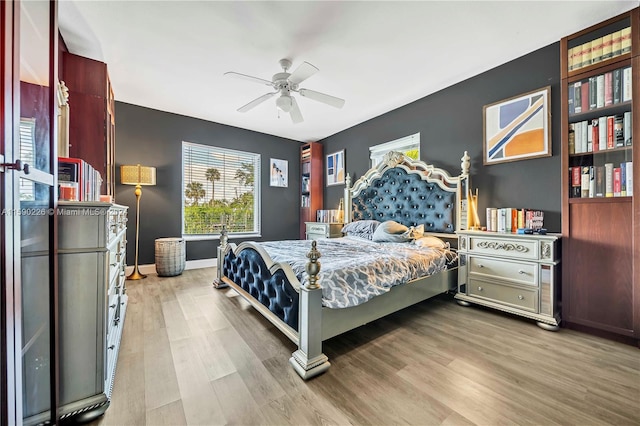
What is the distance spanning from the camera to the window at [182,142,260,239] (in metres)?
4.45

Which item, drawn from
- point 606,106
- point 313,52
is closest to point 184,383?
point 313,52

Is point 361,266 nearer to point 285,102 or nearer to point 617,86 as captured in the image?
point 285,102

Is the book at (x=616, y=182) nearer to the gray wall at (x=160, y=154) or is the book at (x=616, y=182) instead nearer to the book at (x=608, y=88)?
the book at (x=608, y=88)

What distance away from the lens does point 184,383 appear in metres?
1.52

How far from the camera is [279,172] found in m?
5.44

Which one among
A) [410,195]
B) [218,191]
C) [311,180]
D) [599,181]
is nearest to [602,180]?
[599,181]

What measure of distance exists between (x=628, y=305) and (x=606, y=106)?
1.67 meters

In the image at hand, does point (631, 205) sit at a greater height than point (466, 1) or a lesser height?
lesser

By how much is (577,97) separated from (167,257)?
526 centimetres

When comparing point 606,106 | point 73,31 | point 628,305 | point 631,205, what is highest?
point 73,31

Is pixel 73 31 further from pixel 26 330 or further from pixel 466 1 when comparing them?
pixel 466 1

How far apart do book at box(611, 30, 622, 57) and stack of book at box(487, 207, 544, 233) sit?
1.43 m

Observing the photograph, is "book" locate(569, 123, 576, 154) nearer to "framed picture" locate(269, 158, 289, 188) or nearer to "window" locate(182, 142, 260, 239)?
"framed picture" locate(269, 158, 289, 188)

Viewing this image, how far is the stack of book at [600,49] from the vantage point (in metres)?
2.05
